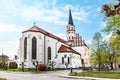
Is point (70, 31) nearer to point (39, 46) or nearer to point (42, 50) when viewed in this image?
point (42, 50)

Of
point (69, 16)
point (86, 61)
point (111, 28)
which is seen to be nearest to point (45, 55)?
point (86, 61)

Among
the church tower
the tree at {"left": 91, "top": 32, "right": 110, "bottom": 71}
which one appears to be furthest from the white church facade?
the tree at {"left": 91, "top": 32, "right": 110, "bottom": 71}

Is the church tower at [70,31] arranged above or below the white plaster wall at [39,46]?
above

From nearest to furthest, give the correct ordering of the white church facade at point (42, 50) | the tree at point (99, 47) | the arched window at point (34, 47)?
the tree at point (99, 47) → the white church facade at point (42, 50) → the arched window at point (34, 47)

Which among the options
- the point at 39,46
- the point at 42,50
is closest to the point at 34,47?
the point at 39,46

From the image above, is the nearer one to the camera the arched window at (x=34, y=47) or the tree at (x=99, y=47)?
the tree at (x=99, y=47)

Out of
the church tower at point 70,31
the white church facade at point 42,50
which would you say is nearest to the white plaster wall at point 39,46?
the white church facade at point 42,50

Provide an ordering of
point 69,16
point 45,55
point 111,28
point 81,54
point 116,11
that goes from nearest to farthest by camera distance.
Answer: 1. point 116,11
2. point 111,28
3. point 45,55
4. point 81,54
5. point 69,16

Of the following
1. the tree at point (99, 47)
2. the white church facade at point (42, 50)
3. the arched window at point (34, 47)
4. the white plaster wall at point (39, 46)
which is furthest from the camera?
the arched window at point (34, 47)

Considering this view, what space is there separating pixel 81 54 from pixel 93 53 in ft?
128

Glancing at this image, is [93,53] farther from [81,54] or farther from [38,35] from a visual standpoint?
[81,54]

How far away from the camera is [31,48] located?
72.1 meters

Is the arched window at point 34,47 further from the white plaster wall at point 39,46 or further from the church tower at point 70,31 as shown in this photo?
the church tower at point 70,31

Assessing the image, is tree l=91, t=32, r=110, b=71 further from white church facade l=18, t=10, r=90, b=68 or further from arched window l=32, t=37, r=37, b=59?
arched window l=32, t=37, r=37, b=59
